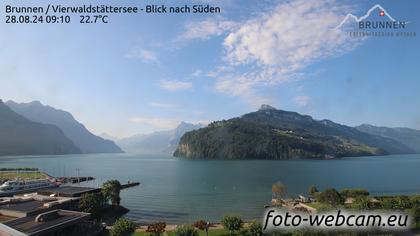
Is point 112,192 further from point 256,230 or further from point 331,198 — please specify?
point 331,198

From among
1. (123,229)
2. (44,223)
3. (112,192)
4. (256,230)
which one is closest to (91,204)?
(112,192)

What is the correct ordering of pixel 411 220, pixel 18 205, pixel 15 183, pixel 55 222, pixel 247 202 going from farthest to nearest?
pixel 15 183 → pixel 247 202 → pixel 18 205 → pixel 411 220 → pixel 55 222

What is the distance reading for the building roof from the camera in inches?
1816

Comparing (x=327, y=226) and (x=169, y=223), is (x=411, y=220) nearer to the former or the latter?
(x=327, y=226)

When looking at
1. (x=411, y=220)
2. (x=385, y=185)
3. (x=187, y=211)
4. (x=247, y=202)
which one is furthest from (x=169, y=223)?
(x=385, y=185)

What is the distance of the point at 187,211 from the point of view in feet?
270

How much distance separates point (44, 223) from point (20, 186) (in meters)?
68.9

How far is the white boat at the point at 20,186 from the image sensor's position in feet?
341

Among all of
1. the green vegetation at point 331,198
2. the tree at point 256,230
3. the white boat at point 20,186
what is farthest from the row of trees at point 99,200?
the green vegetation at point 331,198

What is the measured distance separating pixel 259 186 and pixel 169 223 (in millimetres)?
63559

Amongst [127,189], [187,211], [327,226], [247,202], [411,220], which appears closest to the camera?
[327,226]

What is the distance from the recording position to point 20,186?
4304 inches

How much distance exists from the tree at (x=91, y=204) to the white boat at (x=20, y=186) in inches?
1662

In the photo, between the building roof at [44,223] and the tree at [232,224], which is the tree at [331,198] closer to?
the tree at [232,224]
